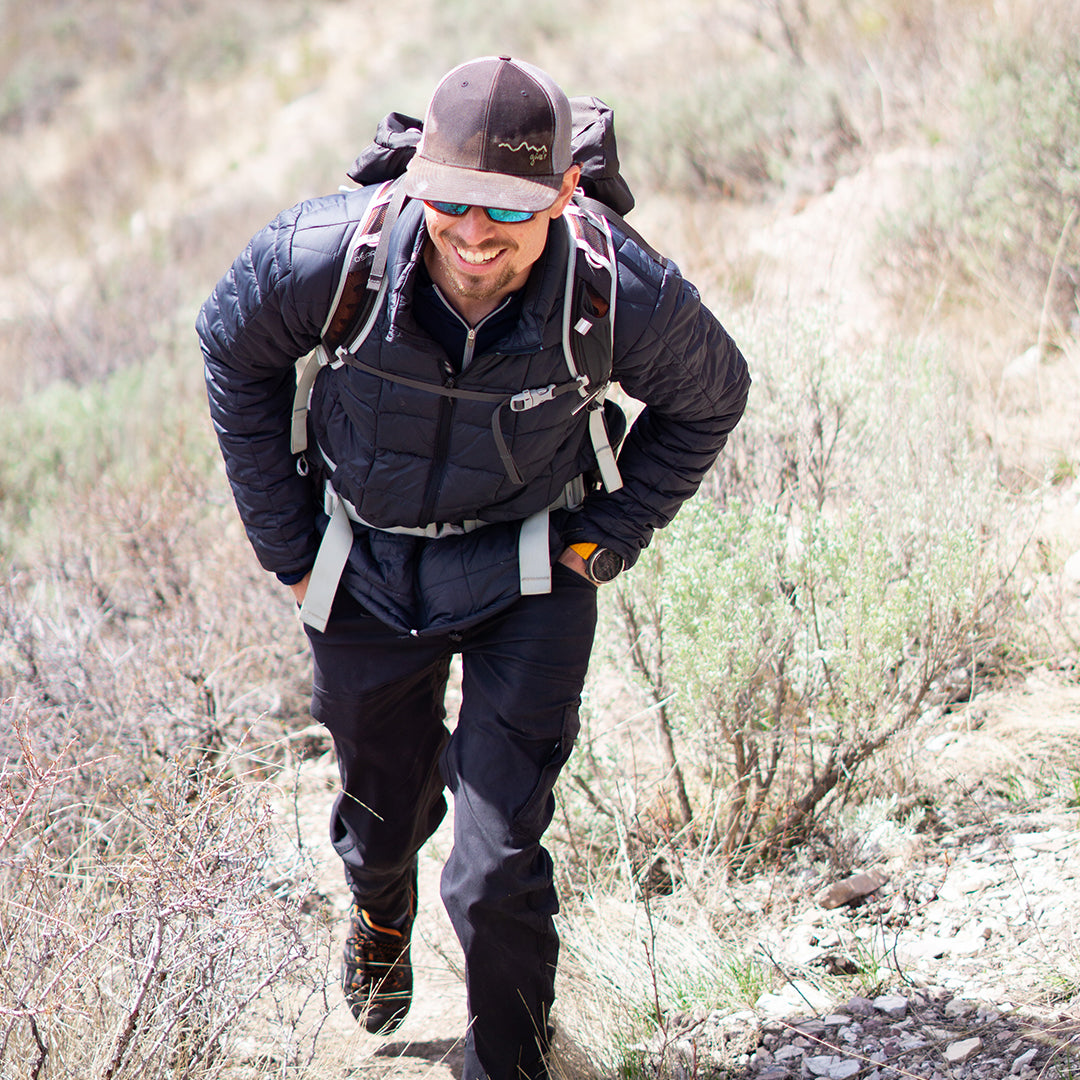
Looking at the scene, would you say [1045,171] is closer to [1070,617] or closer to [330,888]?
[1070,617]

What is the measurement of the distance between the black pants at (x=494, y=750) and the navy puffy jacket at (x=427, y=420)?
95mm

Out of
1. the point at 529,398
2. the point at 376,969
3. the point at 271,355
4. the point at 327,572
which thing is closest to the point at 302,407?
the point at 271,355

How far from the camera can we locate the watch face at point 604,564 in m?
2.43

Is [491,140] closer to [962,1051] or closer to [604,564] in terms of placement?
[604,564]

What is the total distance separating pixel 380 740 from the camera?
2.59 metres

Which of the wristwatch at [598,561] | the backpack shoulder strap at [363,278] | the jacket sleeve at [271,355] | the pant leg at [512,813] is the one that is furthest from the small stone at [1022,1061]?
the backpack shoulder strap at [363,278]

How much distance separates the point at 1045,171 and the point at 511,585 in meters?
4.23

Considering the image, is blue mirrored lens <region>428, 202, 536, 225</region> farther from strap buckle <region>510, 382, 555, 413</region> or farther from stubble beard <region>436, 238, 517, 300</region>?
strap buckle <region>510, 382, 555, 413</region>

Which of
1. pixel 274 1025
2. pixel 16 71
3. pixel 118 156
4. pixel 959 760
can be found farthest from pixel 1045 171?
pixel 16 71

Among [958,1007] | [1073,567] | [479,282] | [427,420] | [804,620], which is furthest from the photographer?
[1073,567]

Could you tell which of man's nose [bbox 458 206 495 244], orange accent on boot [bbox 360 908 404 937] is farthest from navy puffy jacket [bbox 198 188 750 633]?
orange accent on boot [bbox 360 908 404 937]

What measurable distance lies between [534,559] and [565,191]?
73 centimetres

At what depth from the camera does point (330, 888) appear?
3.75 meters

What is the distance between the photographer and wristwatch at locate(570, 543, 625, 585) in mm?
2434
